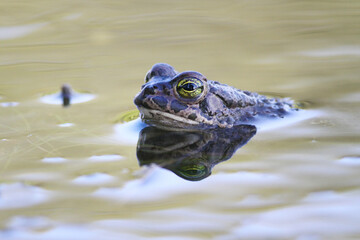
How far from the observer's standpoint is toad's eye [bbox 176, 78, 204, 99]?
617 centimetres

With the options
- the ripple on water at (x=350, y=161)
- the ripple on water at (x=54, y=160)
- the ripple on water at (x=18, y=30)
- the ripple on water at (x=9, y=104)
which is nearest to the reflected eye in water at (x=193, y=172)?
the ripple on water at (x=54, y=160)

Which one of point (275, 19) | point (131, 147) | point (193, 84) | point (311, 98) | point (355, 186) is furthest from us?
point (275, 19)

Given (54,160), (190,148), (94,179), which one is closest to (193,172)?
(190,148)

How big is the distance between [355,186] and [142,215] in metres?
1.83

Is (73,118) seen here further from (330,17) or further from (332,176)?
(330,17)

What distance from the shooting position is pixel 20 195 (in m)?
4.50

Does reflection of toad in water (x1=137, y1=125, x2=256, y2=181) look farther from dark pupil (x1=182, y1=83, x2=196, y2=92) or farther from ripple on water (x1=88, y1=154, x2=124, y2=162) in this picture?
dark pupil (x1=182, y1=83, x2=196, y2=92)

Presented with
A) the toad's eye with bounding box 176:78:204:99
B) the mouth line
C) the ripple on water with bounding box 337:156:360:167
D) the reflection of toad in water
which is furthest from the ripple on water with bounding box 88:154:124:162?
the ripple on water with bounding box 337:156:360:167

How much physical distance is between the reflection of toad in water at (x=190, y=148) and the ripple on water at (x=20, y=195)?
1072 millimetres

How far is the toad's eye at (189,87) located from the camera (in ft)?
20.2

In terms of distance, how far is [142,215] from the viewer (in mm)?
4160

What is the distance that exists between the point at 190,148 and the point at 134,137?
0.73 m

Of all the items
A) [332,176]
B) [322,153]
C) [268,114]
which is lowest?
[332,176]

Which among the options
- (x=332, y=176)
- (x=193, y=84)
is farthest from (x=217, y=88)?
(x=332, y=176)
